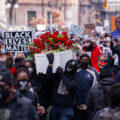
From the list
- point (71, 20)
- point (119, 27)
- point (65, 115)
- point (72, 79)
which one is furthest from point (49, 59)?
point (71, 20)

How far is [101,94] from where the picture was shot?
251 inches

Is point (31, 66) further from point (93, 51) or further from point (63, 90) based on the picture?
point (93, 51)

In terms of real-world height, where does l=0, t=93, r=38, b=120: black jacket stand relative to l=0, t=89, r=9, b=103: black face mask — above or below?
below

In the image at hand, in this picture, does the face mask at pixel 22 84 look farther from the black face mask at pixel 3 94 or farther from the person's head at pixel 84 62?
the person's head at pixel 84 62

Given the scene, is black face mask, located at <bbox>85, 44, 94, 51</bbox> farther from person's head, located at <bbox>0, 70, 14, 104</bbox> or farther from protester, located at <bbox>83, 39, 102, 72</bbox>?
person's head, located at <bbox>0, 70, 14, 104</bbox>

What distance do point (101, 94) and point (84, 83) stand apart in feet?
5.86

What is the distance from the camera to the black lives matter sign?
33.7 ft

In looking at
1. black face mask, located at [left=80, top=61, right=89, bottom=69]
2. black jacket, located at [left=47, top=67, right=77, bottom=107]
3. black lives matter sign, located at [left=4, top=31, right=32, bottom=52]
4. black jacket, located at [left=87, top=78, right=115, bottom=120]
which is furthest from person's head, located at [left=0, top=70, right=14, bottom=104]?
black lives matter sign, located at [left=4, top=31, right=32, bottom=52]

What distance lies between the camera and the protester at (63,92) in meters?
7.70

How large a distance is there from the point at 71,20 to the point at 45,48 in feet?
208

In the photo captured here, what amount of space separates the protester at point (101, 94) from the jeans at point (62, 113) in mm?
1062

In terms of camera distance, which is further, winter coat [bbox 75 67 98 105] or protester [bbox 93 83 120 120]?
winter coat [bbox 75 67 98 105]

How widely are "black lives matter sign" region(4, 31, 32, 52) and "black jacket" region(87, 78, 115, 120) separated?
3.94m

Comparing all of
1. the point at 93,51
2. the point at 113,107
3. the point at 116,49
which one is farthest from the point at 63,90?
the point at 116,49
